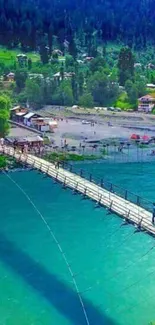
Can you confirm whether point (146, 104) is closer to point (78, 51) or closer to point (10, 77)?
point (10, 77)

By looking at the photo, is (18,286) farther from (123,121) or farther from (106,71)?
(106,71)

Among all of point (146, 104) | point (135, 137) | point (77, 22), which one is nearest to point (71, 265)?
point (135, 137)

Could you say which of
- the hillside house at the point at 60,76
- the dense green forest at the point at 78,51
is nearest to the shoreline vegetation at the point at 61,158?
the dense green forest at the point at 78,51

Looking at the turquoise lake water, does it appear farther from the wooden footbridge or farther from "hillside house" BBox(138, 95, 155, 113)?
"hillside house" BBox(138, 95, 155, 113)

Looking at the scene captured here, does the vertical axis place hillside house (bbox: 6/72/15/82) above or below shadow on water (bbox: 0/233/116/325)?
above

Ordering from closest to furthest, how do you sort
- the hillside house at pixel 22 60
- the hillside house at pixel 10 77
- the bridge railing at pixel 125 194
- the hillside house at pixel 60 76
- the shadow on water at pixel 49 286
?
the shadow on water at pixel 49 286, the bridge railing at pixel 125 194, the hillside house at pixel 60 76, the hillside house at pixel 10 77, the hillside house at pixel 22 60

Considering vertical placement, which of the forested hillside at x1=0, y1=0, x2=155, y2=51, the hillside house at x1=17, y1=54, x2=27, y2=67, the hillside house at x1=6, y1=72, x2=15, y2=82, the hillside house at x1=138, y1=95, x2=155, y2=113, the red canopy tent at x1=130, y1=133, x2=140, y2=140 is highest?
the forested hillside at x1=0, y1=0, x2=155, y2=51

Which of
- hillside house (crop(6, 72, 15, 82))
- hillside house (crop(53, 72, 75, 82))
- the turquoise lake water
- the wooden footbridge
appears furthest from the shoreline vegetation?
hillside house (crop(6, 72, 15, 82))

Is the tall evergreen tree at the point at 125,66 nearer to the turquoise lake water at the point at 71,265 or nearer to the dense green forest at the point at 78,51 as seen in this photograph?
the dense green forest at the point at 78,51
